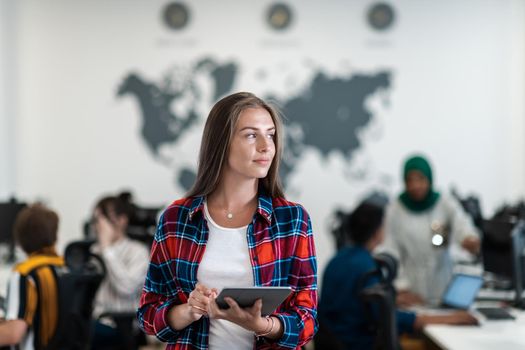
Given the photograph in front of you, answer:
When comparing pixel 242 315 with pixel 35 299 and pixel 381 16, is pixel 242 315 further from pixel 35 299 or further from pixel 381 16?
pixel 381 16

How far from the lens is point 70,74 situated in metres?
7.23

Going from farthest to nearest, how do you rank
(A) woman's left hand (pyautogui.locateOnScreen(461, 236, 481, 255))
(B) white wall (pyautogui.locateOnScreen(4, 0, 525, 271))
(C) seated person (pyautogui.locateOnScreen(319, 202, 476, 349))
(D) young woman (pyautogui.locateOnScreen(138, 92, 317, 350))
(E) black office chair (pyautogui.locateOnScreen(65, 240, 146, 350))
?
1. (B) white wall (pyautogui.locateOnScreen(4, 0, 525, 271))
2. (A) woman's left hand (pyautogui.locateOnScreen(461, 236, 481, 255))
3. (C) seated person (pyautogui.locateOnScreen(319, 202, 476, 349))
4. (E) black office chair (pyautogui.locateOnScreen(65, 240, 146, 350))
5. (D) young woman (pyautogui.locateOnScreen(138, 92, 317, 350))

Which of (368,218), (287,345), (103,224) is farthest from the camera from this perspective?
(103,224)

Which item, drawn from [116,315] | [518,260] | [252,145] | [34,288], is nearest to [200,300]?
[252,145]

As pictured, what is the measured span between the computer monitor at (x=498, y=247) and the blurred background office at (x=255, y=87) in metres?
2.79

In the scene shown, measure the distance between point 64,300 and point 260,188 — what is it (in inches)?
59.6

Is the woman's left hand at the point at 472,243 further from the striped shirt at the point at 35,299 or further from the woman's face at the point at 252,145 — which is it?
the woman's face at the point at 252,145

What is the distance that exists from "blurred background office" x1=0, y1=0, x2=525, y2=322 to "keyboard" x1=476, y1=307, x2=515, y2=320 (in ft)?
10.8

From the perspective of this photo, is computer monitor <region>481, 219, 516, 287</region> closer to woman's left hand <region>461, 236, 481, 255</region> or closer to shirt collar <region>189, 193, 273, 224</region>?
woman's left hand <region>461, 236, 481, 255</region>

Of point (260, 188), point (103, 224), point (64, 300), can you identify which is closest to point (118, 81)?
point (103, 224)

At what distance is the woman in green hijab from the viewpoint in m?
4.59

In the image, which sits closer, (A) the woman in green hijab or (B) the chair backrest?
(B) the chair backrest

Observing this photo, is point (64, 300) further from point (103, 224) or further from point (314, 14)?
point (314, 14)

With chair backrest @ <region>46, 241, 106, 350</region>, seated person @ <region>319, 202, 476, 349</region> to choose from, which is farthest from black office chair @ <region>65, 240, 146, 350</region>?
seated person @ <region>319, 202, 476, 349</region>
